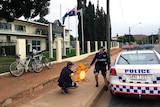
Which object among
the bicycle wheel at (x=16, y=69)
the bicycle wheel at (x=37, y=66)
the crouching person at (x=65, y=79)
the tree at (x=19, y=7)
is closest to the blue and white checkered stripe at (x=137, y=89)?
the crouching person at (x=65, y=79)

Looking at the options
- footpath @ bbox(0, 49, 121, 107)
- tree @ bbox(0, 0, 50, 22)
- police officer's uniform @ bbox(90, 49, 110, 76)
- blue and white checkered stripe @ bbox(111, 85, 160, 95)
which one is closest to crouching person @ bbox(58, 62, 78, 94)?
footpath @ bbox(0, 49, 121, 107)

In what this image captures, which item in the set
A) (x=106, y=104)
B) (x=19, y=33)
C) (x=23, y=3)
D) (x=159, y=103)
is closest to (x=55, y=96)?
(x=106, y=104)

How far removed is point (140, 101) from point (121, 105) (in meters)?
0.71

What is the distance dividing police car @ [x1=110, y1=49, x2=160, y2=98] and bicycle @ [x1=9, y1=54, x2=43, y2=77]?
5.52 meters

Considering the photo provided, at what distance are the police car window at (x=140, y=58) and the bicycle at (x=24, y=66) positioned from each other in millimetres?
5386

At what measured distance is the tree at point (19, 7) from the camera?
1482 centimetres

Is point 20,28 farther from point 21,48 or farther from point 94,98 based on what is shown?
point 94,98

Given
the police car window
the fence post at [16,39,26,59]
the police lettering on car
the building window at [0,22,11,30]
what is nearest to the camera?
the police lettering on car

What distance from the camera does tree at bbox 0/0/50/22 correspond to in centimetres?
1482

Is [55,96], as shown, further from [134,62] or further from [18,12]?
[18,12]

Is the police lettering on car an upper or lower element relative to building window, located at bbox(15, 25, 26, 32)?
lower

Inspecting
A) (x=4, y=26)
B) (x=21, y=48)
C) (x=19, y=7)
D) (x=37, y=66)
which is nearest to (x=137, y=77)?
(x=37, y=66)

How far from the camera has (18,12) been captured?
15.7 metres

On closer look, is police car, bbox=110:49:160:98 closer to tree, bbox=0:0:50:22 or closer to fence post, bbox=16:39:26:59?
fence post, bbox=16:39:26:59
